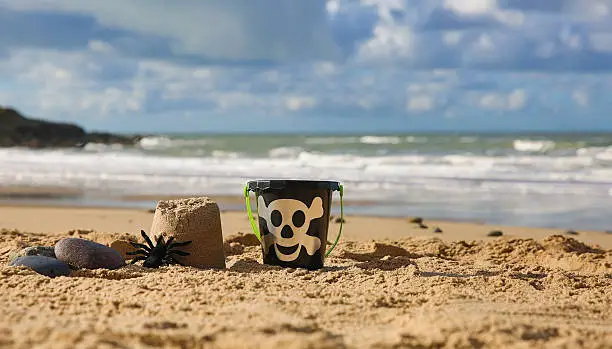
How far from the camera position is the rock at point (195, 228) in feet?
16.6

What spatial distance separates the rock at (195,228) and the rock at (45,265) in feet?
2.27

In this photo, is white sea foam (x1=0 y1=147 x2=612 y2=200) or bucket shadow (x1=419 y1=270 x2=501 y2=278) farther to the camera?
white sea foam (x1=0 y1=147 x2=612 y2=200)

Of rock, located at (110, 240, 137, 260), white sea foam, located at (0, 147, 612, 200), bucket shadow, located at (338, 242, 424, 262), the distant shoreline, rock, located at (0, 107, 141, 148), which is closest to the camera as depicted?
rock, located at (110, 240, 137, 260)

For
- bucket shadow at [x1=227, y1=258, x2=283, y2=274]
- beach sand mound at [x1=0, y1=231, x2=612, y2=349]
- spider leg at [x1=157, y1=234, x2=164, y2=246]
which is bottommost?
beach sand mound at [x1=0, y1=231, x2=612, y2=349]

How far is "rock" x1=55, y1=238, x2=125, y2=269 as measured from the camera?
4.89 metres

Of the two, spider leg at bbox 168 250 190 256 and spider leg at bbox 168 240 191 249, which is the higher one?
spider leg at bbox 168 240 191 249

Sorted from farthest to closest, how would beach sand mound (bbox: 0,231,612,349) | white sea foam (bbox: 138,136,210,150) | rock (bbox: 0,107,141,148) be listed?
1. white sea foam (bbox: 138,136,210,150)
2. rock (bbox: 0,107,141,148)
3. beach sand mound (bbox: 0,231,612,349)

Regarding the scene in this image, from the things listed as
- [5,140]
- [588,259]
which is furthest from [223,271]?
[5,140]

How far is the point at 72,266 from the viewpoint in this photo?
A: 4.89 m

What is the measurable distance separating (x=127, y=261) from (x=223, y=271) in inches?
43.0

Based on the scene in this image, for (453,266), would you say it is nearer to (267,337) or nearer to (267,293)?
(267,293)

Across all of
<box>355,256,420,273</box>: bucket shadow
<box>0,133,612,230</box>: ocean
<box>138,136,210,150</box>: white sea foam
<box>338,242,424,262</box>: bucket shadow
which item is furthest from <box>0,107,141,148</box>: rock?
<box>355,256,420,273</box>: bucket shadow

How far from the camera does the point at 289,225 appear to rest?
16.5ft

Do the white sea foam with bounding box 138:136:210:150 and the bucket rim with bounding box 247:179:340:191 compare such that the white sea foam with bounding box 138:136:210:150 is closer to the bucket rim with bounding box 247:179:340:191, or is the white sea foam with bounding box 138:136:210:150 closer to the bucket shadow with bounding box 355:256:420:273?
the bucket shadow with bounding box 355:256:420:273
